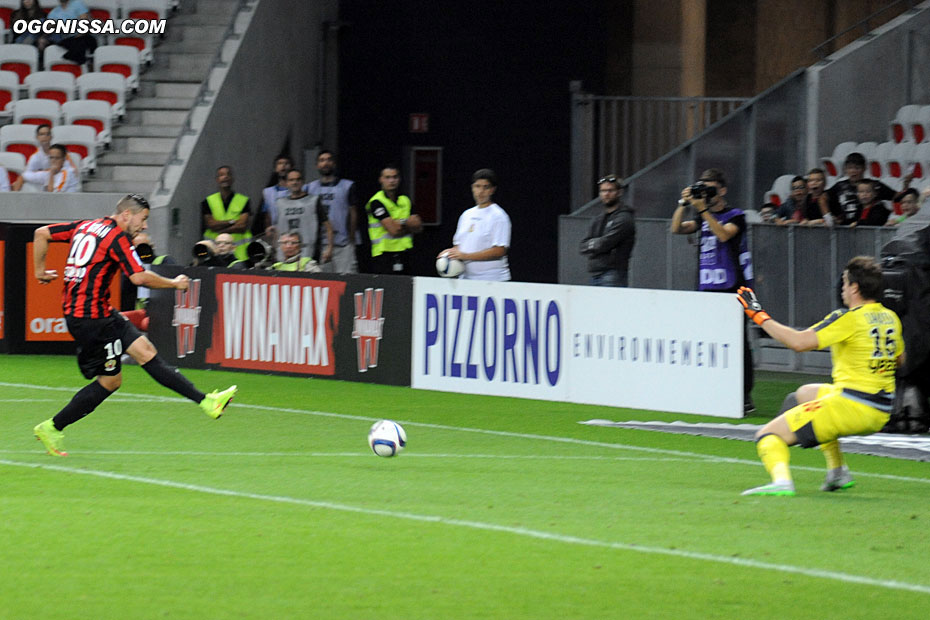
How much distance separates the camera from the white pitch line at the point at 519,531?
6918 millimetres

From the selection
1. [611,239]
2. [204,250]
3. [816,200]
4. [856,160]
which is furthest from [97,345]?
[856,160]

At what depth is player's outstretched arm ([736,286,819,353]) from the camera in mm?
8633

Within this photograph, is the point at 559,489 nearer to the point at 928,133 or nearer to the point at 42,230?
the point at 42,230

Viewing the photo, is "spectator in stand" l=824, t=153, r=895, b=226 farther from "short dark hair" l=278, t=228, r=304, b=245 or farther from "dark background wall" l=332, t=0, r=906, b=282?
"dark background wall" l=332, t=0, r=906, b=282

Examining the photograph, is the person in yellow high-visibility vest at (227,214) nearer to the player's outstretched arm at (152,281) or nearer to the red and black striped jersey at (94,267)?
the player's outstretched arm at (152,281)

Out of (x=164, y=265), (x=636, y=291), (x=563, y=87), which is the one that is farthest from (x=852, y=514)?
(x=563, y=87)

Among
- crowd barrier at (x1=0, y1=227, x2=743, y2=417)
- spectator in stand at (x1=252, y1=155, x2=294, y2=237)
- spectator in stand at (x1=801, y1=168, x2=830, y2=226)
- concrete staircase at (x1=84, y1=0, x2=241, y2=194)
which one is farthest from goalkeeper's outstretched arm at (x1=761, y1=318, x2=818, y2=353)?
concrete staircase at (x1=84, y1=0, x2=241, y2=194)

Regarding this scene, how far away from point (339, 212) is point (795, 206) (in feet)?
17.6

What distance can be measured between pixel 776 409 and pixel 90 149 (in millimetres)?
11638

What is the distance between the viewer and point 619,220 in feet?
48.3

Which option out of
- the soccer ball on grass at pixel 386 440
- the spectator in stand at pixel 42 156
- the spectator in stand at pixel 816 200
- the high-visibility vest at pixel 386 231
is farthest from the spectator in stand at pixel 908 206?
the spectator in stand at pixel 42 156

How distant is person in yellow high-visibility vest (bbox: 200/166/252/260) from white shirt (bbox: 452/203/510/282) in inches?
183

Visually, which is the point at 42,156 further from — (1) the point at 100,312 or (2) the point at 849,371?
(2) the point at 849,371

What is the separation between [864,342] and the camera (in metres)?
8.80
